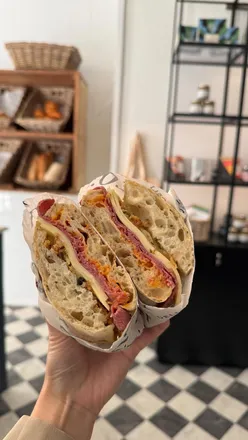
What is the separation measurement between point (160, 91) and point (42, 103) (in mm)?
964

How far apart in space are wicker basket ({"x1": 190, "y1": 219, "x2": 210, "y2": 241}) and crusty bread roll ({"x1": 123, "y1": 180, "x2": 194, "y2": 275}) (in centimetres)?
125

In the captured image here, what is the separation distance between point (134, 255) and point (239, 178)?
4.89 ft

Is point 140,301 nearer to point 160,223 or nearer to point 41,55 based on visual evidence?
point 160,223

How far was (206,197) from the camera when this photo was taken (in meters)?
2.53

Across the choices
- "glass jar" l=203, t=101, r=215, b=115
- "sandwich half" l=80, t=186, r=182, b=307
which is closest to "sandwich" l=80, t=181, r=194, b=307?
"sandwich half" l=80, t=186, r=182, b=307

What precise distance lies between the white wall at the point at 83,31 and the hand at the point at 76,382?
2246mm

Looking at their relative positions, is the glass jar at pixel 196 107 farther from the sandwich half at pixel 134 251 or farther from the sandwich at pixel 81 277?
the sandwich at pixel 81 277

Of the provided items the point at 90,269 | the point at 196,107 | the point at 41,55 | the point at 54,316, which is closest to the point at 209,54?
the point at 196,107

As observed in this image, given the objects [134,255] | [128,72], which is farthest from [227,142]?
[134,255]

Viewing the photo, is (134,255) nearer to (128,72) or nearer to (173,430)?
(173,430)

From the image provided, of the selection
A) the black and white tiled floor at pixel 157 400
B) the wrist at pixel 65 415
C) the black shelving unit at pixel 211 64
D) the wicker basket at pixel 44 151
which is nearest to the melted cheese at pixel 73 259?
the wrist at pixel 65 415

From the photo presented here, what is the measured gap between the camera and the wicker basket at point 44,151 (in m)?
2.73

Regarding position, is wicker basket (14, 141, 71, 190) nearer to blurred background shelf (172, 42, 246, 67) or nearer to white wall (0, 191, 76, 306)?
white wall (0, 191, 76, 306)

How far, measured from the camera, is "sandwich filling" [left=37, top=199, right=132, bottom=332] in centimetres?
86
